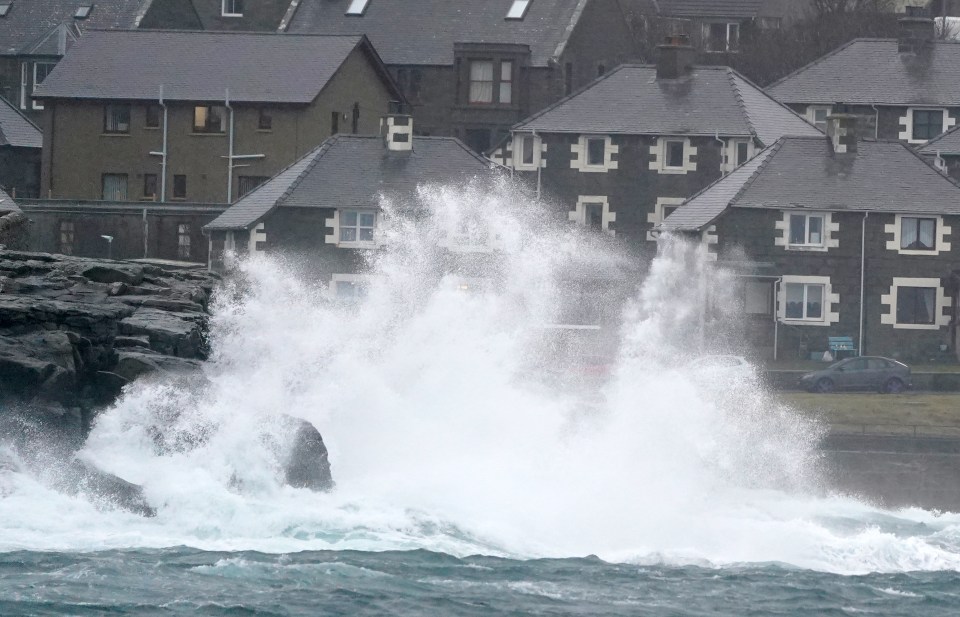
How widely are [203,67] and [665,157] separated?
1682cm

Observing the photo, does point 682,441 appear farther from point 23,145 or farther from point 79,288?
point 23,145

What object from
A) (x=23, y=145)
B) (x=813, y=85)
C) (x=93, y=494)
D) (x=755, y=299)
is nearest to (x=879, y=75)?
(x=813, y=85)

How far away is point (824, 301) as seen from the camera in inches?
2245

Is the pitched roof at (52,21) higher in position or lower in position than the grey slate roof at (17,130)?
higher

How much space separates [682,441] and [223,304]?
9444mm

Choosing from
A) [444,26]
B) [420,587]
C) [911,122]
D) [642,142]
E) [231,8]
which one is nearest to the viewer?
[420,587]

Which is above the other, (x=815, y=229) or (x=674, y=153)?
(x=674, y=153)

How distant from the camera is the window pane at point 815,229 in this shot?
187ft

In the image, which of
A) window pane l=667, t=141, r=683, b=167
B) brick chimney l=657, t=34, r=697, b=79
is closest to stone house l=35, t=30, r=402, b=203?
brick chimney l=657, t=34, r=697, b=79

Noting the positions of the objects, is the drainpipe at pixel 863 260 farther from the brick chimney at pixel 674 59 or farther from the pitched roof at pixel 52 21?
the pitched roof at pixel 52 21

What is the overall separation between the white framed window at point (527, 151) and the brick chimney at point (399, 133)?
21.5ft

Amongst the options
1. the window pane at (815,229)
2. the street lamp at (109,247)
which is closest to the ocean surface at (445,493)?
the window pane at (815,229)

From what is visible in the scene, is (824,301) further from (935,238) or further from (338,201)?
(338,201)

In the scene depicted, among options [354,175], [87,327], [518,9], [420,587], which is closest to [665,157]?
[354,175]
